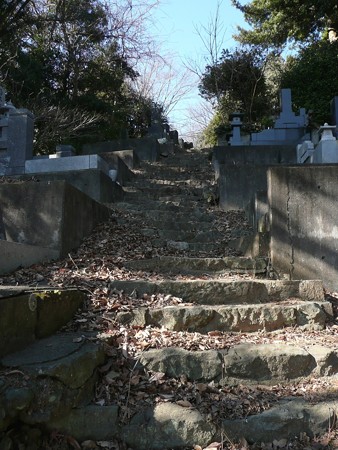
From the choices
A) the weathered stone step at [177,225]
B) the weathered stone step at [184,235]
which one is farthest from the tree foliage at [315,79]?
the weathered stone step at [184,235]

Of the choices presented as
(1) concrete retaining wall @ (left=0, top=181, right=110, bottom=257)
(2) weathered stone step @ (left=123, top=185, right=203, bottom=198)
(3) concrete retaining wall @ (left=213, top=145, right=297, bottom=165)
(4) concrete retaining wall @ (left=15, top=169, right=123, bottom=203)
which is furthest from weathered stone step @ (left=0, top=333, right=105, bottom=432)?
(3) concrete retaining wall @ (left=213, top=145, right=297, bottom=165)

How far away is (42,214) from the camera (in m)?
4.81

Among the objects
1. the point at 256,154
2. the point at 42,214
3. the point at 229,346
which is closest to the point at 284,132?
the point at 256,154

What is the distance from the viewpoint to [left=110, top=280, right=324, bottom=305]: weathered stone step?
3.78 meters

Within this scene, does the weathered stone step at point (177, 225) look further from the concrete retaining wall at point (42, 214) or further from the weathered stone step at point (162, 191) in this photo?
the weathered stone step at point (162, 191)

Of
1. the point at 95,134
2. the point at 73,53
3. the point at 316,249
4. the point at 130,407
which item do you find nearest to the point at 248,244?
the point at 316,249

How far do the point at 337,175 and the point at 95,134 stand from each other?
13066mm

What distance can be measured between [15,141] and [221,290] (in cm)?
713

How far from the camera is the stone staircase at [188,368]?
248 cm

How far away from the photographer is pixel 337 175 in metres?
4.43

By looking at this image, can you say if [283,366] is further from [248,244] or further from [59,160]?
[59,160]

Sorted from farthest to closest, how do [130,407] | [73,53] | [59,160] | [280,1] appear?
[280,1] → [73,53] → [59,160] → [130,407]

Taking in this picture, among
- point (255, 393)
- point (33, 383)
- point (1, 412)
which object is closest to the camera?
point (1, 412)

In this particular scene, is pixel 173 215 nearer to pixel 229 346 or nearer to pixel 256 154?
pixel 229 346
